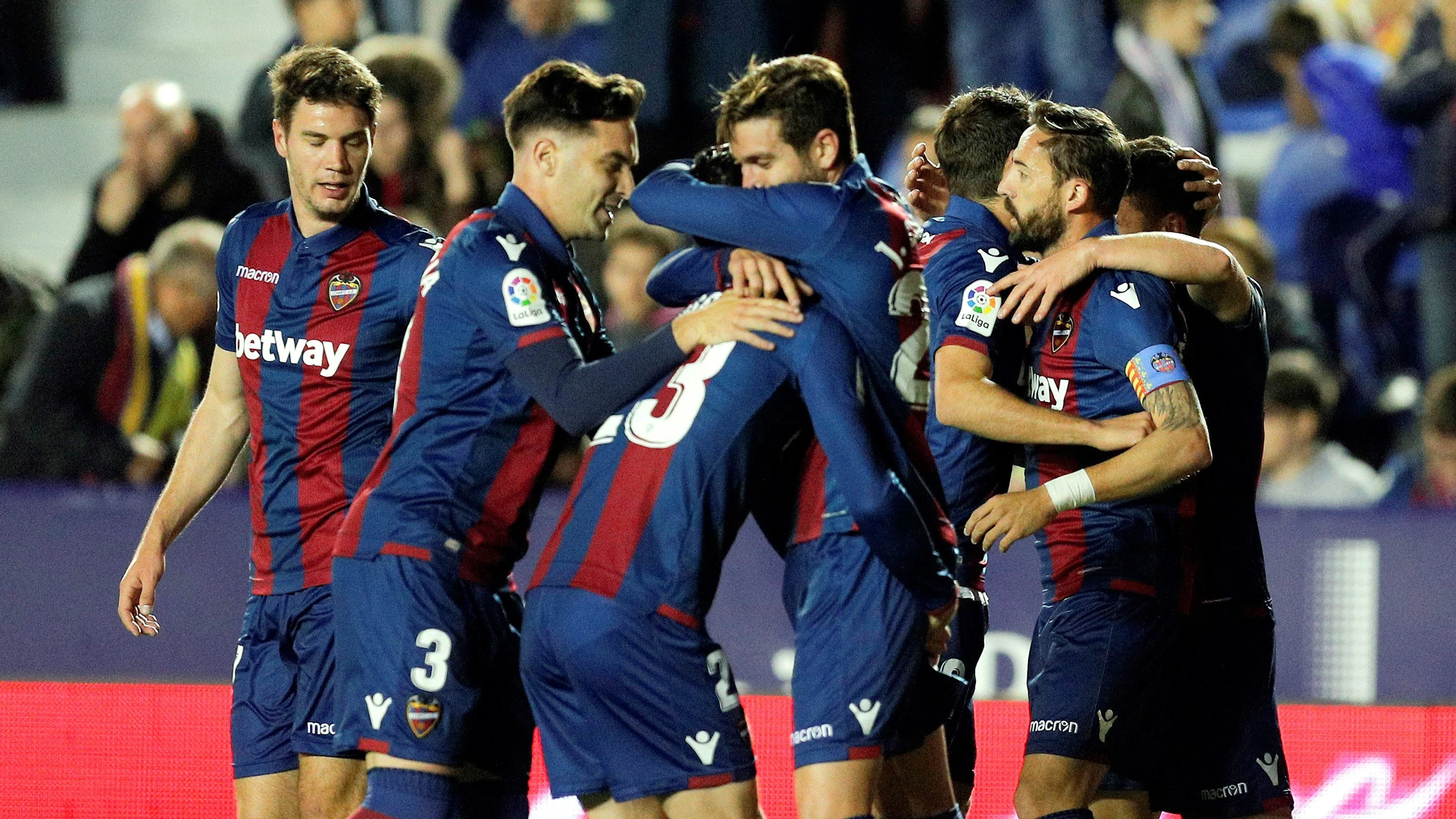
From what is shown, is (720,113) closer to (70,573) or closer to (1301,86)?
(70,573)

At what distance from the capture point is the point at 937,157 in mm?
4484

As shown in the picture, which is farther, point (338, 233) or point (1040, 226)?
point (338, 233)

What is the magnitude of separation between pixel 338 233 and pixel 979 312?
1656 millimetres

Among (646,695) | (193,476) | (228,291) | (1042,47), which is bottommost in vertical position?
(646,695)

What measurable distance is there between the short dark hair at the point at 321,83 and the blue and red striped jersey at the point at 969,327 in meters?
1.46

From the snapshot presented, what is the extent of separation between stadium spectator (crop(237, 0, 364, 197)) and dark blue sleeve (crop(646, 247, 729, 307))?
5.37m

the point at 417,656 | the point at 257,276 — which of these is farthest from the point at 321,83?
the point at 417,656

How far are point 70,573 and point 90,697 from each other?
1881mm

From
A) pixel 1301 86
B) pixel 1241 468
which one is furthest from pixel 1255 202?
pixel 1241 468

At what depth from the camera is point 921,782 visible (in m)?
4.07

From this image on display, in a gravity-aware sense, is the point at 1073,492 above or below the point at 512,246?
A: below

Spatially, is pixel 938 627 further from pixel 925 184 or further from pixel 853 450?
pixel 925 184

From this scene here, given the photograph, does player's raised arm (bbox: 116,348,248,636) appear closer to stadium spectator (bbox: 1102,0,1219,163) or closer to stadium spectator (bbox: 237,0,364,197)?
stadium spectator (bbox: 237,0,364,197)

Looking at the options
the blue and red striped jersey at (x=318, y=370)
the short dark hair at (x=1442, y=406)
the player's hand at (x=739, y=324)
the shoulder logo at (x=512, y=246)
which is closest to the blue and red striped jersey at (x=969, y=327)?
the player's hand at (x=739, y=324)
